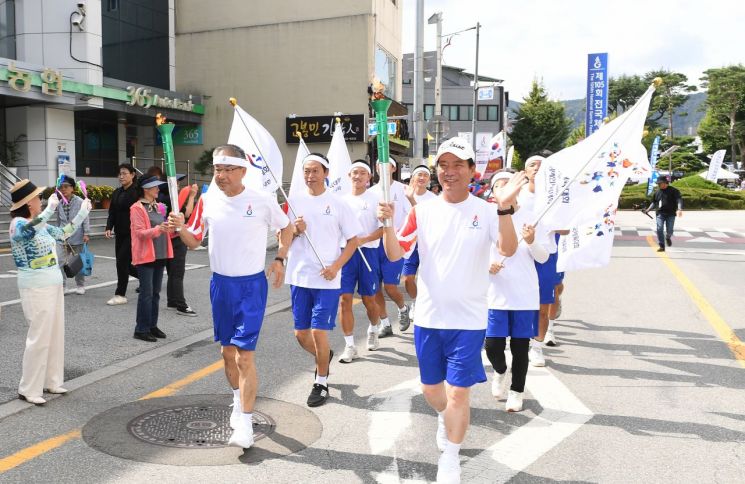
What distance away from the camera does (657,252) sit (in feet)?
55.7

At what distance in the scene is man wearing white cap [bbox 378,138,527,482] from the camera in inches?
142

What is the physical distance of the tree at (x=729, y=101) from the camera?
240 ft

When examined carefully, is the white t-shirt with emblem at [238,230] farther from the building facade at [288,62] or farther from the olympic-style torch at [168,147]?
the building facade at [288,62]

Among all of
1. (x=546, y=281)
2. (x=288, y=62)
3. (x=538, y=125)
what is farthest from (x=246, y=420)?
(x=538, y=125)

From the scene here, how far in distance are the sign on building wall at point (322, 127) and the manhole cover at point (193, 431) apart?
22.3m

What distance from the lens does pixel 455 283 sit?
3664 millimetres

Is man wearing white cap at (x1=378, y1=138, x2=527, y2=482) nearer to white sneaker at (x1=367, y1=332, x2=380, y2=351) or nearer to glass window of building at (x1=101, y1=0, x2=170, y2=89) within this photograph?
white sneaker at (x1=367, y1=332, x2=380, y2=351)

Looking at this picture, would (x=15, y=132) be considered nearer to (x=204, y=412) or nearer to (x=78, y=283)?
(x=78, y=283)

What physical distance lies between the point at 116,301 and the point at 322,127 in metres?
19.4

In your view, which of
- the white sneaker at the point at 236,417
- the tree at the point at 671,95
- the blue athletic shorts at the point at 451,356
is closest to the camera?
the blue athletic shorts at the point at 451,356

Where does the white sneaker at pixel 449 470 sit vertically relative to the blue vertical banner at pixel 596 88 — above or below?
below

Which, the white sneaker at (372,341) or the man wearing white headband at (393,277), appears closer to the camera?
the white sneaker at (372,341)

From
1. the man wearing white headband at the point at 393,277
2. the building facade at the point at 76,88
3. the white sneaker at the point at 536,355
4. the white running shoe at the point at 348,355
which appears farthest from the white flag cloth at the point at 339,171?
the building facade at the point at 76,88

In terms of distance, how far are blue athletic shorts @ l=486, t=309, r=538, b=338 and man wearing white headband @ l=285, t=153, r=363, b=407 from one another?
4.22ft
